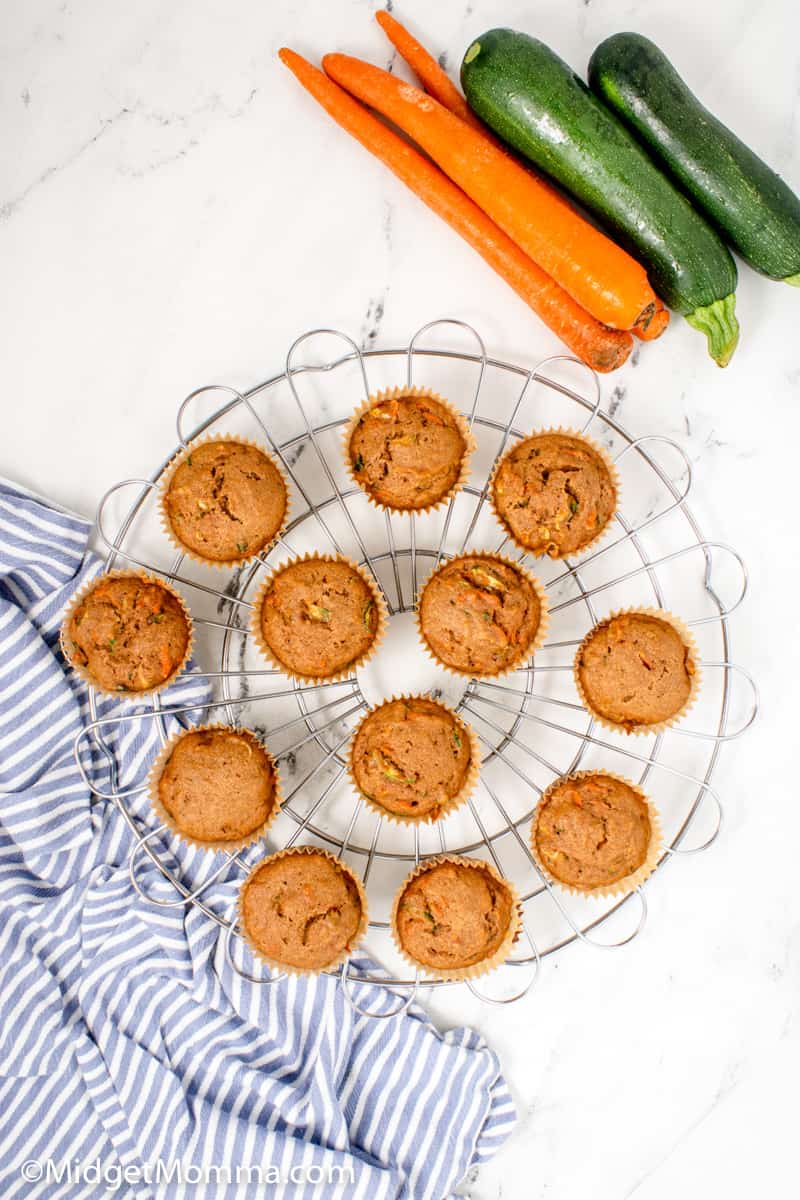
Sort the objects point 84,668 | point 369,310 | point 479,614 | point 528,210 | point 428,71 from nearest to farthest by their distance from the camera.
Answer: point 479,614
point 84,668
point 528,210
point 428,71
point 369,310

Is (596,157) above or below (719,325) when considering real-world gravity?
above

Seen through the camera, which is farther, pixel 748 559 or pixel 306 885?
pixel 748 559

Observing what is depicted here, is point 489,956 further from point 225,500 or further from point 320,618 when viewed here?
point 225,500

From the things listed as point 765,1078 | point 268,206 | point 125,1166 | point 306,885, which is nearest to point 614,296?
point 268,206

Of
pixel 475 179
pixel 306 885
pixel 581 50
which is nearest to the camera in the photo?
pixel 306 885

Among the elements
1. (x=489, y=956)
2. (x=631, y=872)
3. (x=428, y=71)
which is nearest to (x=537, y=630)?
(x=631, y=872)

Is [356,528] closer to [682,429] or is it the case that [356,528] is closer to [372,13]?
[682,429]
